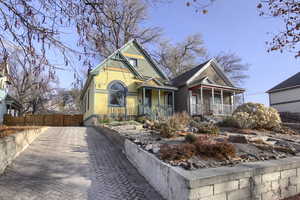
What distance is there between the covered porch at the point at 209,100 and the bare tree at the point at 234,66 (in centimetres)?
1221

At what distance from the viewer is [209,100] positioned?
16797 millimetres

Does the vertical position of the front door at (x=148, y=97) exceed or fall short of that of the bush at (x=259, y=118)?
it exceeds it

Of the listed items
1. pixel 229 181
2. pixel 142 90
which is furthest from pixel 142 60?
pixel 229 181

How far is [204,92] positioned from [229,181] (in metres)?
14.7

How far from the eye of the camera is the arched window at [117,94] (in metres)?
13.5

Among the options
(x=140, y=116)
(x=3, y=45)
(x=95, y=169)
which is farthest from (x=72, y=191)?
(x=140, y=116)

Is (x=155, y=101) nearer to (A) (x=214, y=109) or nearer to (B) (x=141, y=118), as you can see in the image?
(B) (x=141, y=118)

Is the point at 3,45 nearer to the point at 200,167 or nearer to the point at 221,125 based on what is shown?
the point at 200,167

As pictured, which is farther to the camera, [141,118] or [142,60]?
[142,60]

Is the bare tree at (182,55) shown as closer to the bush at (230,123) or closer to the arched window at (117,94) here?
the arched window at (117,94)

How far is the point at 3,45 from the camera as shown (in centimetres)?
296

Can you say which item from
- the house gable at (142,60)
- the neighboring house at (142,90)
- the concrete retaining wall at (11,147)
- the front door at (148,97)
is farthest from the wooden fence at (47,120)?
the concrete retaining wall at (11,147)

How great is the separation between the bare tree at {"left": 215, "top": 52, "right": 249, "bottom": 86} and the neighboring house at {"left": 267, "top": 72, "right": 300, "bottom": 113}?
7360 mm

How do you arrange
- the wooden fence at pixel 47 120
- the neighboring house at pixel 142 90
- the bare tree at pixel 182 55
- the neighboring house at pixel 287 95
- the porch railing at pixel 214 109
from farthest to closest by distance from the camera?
the bare tree at pixel 182 55
the neighboring house at pixel 287 95
the wooden fence at pixel 47 120
the porch railing at pixel 214 109
the neighboring house at pixel 142 90
